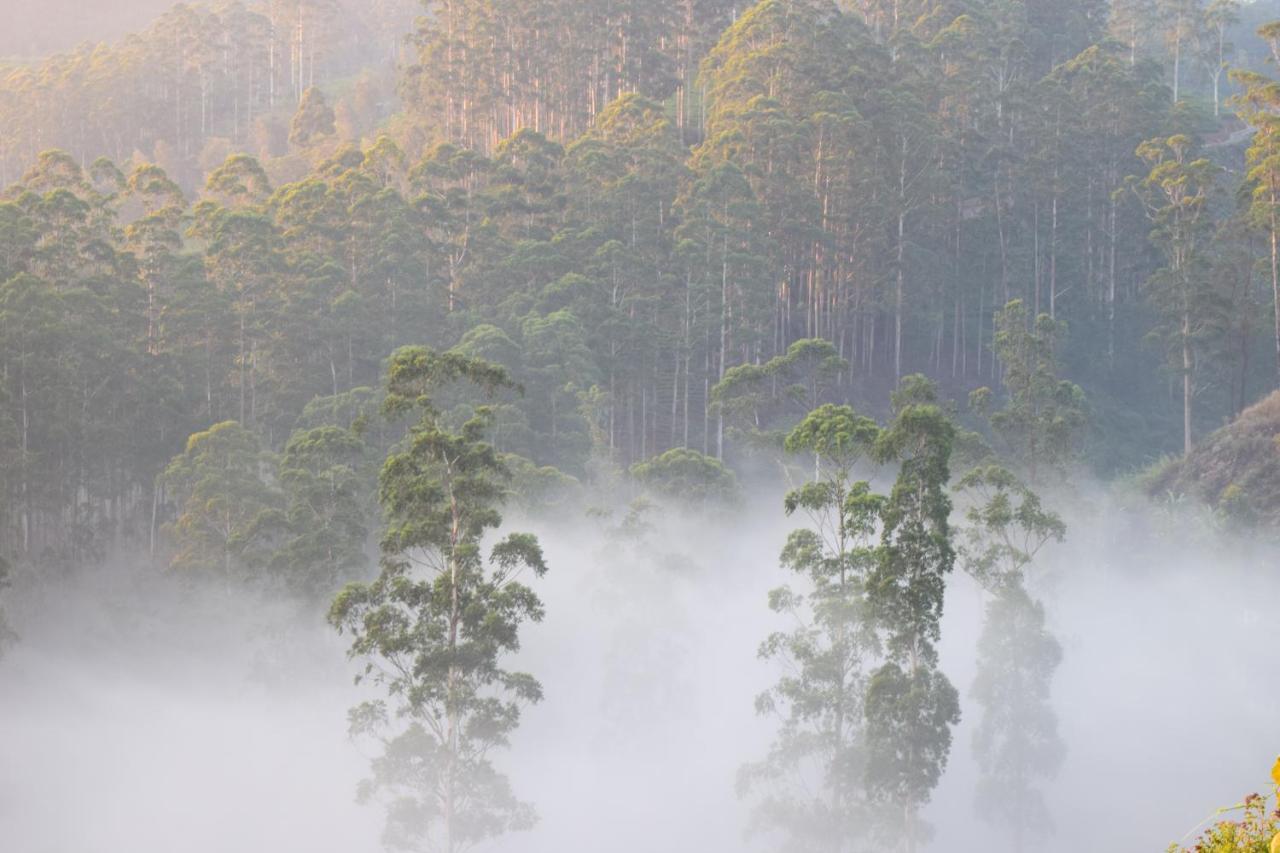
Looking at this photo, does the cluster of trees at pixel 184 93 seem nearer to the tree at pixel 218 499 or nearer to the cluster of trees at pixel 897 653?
the tree at pixel 218 499

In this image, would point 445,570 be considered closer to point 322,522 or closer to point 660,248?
point 322,522

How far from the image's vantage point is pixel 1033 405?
53812 millimetres

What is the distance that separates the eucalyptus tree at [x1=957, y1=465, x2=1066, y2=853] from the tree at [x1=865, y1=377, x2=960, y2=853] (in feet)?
23.6

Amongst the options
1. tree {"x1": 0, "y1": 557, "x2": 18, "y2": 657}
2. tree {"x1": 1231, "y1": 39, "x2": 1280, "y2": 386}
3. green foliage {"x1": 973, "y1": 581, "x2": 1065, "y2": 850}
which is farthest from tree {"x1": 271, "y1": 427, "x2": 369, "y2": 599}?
Result: tree {"x1": 1231, "y1": 39, "x2": 1280, "y2": 386}

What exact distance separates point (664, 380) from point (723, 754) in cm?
2295

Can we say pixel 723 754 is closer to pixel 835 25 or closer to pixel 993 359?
pixel 993 359

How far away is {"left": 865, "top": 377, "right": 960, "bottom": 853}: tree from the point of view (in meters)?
36.1

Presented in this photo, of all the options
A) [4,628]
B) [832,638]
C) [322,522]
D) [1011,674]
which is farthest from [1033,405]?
[4,628]

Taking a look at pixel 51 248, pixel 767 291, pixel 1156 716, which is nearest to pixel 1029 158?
pixel 767 291

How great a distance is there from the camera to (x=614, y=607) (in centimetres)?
5003

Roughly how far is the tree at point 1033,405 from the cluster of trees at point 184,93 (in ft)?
221

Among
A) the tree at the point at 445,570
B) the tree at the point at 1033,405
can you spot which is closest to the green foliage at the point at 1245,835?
the tree at the point at 445,570

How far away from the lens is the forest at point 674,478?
128 ft

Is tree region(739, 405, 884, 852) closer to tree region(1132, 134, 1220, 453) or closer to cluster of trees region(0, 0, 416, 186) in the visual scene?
tree region(1132, 134, 1220, 453)
